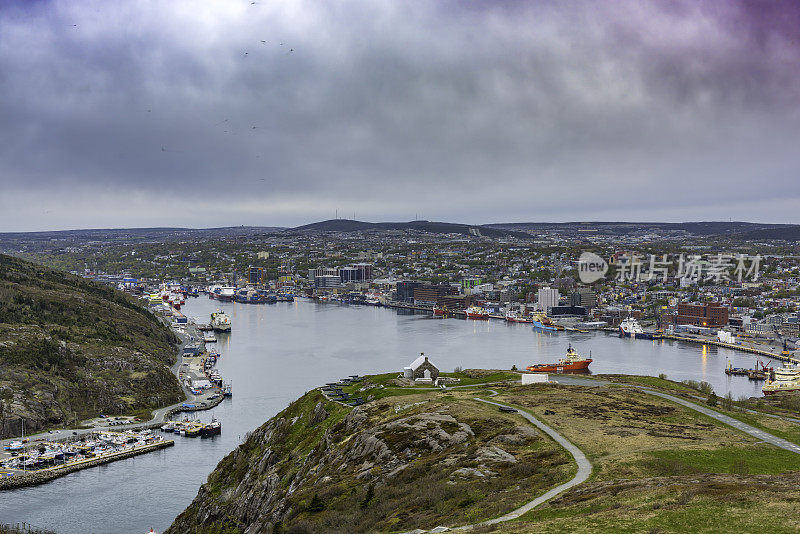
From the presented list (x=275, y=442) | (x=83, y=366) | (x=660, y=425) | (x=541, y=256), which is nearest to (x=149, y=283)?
(x=541, y=256)

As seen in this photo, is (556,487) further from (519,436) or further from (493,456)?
(519,436)

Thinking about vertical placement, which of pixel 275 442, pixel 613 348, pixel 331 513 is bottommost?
pixel 613 348

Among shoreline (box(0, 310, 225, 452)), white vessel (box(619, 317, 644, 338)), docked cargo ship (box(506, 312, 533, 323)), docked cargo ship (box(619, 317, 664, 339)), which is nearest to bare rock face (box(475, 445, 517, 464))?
shoreline (box(0, 310, 225, 452))

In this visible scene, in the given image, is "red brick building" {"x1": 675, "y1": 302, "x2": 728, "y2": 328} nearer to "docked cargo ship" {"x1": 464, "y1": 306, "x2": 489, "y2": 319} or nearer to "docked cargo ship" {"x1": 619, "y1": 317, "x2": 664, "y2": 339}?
"docked cargo ship" {"x1": 619, "y1": 317, "x2": 664, "y2": 339}

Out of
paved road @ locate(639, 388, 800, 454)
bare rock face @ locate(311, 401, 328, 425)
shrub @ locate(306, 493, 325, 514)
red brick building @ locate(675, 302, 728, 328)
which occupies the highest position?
paved road @ locate(639, 388, 800, 454)

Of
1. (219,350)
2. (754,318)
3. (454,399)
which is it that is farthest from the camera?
(754,318)

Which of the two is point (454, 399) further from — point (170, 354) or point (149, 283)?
point (149, 283)

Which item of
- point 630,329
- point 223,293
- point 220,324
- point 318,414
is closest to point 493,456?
point 318,414
